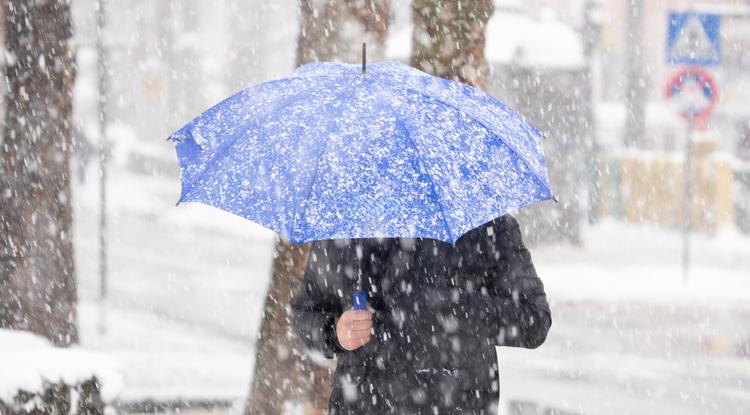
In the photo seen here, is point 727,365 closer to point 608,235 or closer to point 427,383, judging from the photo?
point 427,383

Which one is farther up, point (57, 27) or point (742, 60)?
point (742, 60)

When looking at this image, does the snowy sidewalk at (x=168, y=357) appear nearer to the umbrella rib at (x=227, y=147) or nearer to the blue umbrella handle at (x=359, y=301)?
the umbrella rib at (x=227, y=147)

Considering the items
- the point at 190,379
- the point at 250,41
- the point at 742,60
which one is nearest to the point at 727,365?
the point at 190,379

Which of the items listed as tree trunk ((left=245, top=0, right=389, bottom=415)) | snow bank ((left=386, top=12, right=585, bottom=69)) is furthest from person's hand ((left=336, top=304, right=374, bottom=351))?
snow bank ((left=386, top=12, right=585, bottom=69))

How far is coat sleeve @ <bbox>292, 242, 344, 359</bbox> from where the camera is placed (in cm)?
396

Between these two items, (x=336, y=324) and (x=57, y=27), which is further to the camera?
(x=57, y=27)

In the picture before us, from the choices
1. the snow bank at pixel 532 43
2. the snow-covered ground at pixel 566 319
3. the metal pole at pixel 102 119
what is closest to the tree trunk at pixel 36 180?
the snow-covered ground at pixel 566 319

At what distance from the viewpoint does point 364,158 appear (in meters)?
3.78

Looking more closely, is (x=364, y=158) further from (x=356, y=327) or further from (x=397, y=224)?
(x=356, y=327)

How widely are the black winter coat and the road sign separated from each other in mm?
11840

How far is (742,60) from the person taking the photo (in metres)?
47.3

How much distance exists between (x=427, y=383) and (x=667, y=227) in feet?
63.9

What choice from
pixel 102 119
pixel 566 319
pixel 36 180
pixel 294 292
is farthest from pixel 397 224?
pixel 566 319

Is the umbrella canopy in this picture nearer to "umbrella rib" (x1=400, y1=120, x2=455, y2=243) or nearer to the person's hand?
"umbrella rib" (x1=400, y1=120, x2=455, y2=243)
